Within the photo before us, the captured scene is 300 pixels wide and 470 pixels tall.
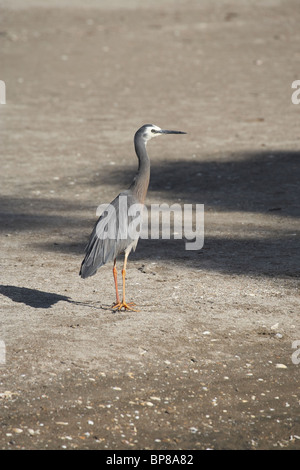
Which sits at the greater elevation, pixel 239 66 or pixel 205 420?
pixel 239 66

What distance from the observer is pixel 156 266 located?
6.61 m

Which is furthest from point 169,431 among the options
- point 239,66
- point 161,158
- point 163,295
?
point 239,66

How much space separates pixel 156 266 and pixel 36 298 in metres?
1.23

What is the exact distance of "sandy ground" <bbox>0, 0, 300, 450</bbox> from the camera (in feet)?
14.3

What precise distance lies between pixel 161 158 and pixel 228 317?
4.98 m

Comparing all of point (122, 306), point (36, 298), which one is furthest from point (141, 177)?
point (36, 298)

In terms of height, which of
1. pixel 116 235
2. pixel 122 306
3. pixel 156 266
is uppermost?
pixel 116 235

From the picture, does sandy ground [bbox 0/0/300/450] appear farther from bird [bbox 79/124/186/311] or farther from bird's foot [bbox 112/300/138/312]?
bird [bbox 79/124/186/311]

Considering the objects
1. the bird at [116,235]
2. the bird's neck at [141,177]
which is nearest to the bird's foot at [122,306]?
the bird at [116,235]

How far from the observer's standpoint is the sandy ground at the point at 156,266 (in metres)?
4.36

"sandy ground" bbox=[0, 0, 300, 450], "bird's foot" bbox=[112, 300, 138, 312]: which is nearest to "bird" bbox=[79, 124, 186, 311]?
"bird's foot" bbox=[112, 300, 138, 312]

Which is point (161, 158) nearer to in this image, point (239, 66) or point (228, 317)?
point (228, 317)

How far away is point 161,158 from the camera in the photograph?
10.2 metres

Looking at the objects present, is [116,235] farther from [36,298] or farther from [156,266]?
[156,266]
